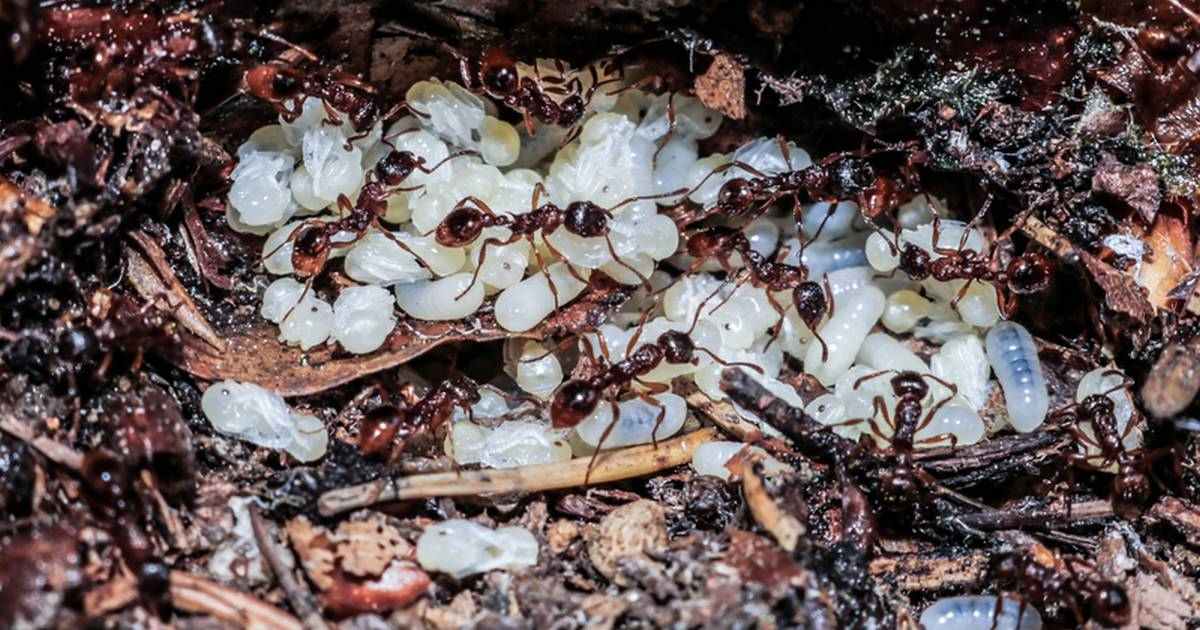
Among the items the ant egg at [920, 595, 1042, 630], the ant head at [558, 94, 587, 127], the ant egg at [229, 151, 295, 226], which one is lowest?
the ant egg at [920, 595, 1042, 630]

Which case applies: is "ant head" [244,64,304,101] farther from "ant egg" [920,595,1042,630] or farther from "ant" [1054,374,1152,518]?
"ant" [1054,374,1152,518]

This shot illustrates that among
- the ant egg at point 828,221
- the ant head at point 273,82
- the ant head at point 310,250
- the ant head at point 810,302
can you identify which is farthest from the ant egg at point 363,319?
the ant egg at point 828,221

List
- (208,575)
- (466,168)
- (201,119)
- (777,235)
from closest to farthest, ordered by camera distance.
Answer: (208,575) → (201,119) → (466,168) → (777,235)

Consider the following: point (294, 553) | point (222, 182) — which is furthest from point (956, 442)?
point (222, 182)

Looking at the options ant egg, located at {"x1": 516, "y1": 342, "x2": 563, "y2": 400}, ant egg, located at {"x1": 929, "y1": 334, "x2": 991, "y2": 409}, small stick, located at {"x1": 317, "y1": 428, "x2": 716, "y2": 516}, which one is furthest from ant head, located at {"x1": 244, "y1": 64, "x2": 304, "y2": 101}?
ant egg, located at {"x1": 929, "y1": 334, "x2": 991, "y2": 409}

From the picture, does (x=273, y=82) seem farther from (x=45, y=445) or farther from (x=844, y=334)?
(x=844, y=334)

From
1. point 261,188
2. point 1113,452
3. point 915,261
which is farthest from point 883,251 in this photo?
point 261,188

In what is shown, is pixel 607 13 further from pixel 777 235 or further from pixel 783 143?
pixel 777 235
